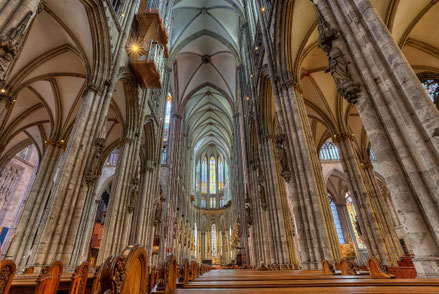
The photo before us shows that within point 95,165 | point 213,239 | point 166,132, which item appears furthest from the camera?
point 213,239

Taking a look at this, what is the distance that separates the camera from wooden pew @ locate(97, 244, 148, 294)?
0.91 meters

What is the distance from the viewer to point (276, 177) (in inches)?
367

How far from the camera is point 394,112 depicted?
2.81 metres

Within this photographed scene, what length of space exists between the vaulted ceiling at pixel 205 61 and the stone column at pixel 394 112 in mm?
13764

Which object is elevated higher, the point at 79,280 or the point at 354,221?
the point at 354,221

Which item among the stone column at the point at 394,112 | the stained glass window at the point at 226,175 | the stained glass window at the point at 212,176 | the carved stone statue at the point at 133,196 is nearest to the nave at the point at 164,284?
the stone column at the point at 394,112

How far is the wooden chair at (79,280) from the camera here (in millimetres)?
3168

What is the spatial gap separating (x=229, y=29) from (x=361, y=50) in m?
17.1

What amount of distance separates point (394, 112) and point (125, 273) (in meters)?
3.45

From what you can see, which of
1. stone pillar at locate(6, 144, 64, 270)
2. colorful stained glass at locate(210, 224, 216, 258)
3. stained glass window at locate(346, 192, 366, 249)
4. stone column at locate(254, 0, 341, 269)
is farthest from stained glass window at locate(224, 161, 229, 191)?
stone column at locate(254, 0, 341, 269)

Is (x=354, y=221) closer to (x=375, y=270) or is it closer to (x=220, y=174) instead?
(x=220, y=174)

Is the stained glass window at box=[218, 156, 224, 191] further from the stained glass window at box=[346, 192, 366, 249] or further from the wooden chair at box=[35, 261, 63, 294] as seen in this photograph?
the wooden chair at box=[35, 261, 63, 294]

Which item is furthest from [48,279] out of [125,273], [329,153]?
[329,153]

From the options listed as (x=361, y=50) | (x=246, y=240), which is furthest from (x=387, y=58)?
(x=246, y=240)
